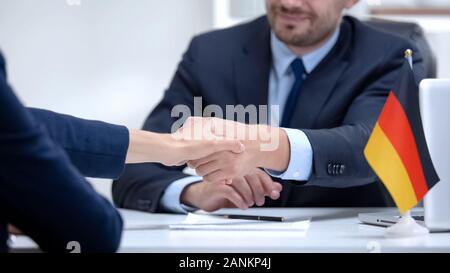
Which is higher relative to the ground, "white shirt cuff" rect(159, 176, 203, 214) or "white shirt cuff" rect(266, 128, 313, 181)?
"white shirt cuff" rect(266, 128, 313, 181)

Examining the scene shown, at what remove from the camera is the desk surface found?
4.91ft

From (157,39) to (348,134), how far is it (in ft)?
5.32

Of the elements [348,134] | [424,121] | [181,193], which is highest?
[424,121]

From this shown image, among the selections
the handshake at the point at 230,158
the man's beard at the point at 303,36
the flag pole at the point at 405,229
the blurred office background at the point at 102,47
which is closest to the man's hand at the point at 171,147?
the handshake at the point at 230,158

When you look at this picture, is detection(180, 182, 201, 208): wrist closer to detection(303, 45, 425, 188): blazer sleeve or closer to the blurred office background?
detection(303, 45, 425, 188): blazer sleeve

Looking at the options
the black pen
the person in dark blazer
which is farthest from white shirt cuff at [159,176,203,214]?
the person in dark blazer

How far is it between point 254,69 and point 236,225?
0.79m

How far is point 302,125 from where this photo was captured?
2383mm

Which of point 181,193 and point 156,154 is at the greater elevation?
point 156,154

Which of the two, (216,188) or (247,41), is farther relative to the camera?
(247,41)

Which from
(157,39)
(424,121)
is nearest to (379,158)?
(424,121)

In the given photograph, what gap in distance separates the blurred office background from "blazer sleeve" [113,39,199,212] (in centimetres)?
97

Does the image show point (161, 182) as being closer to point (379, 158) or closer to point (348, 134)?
→ point (348, 134)

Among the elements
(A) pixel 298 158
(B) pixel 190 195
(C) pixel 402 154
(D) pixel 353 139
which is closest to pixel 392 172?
(C) pixel 402 154
